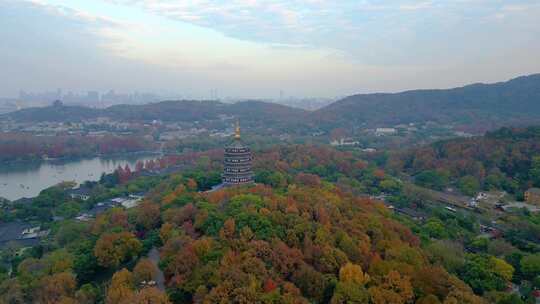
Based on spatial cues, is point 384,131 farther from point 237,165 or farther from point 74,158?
point 74,158

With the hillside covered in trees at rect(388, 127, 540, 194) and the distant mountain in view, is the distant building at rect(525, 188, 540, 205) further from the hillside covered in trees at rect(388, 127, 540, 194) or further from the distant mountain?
the distant mountain

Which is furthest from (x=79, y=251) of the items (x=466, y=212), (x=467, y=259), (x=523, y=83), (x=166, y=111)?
(x=523, y=83)

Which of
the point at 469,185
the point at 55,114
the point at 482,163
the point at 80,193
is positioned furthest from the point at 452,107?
the point at 55,114

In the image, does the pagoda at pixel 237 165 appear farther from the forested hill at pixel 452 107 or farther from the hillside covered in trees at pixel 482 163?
the forested hill at pixel 452 107

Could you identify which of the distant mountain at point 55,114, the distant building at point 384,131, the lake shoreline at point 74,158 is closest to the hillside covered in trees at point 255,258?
the lake shoreline at point 74,158

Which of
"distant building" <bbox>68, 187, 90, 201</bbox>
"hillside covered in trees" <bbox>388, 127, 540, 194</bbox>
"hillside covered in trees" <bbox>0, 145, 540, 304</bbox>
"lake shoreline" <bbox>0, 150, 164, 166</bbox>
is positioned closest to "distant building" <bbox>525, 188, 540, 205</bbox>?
"hillside covered in trees" <bbox>388, 127, 540, 194</bbox>

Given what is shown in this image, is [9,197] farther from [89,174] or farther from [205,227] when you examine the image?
[205,227]

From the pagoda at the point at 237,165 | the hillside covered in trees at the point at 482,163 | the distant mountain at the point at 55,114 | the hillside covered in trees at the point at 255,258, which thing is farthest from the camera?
the distant mountain at the point at 55,114
